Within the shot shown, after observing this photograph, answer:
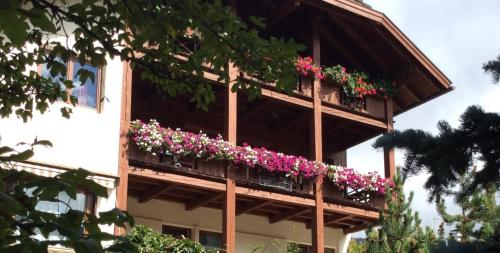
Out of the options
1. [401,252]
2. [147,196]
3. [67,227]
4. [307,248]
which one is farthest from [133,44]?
[307,248]

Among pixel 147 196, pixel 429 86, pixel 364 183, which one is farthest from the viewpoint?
pixel 429 86

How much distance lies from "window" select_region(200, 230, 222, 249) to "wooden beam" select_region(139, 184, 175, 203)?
6.80ft

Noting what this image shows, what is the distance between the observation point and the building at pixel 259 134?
16141mm

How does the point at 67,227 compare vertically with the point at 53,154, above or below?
below

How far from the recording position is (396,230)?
1608cm

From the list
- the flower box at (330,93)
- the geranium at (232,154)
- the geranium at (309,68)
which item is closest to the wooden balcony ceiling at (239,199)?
the geranium at (232,154)

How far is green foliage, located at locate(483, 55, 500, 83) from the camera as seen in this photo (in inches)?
124

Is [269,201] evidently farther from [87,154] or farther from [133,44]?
[133,44]

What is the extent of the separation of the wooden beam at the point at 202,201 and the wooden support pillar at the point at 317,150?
2558 millimetres

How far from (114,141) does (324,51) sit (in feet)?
27.3

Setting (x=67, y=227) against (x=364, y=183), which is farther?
(x=364, y=183)

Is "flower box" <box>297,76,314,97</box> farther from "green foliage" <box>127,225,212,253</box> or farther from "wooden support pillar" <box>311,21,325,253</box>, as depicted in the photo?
"green foliage" <box>127,225,212,253</box>

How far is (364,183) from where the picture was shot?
768 inches

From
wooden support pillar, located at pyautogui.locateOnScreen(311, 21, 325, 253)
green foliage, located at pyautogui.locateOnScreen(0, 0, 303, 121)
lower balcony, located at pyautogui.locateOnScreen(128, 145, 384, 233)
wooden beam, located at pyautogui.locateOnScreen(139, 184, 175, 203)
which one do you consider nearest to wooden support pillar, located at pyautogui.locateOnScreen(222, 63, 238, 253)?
lower balcony, located at pyautogui.locateOnScreen(128, 145, 384, 233)
